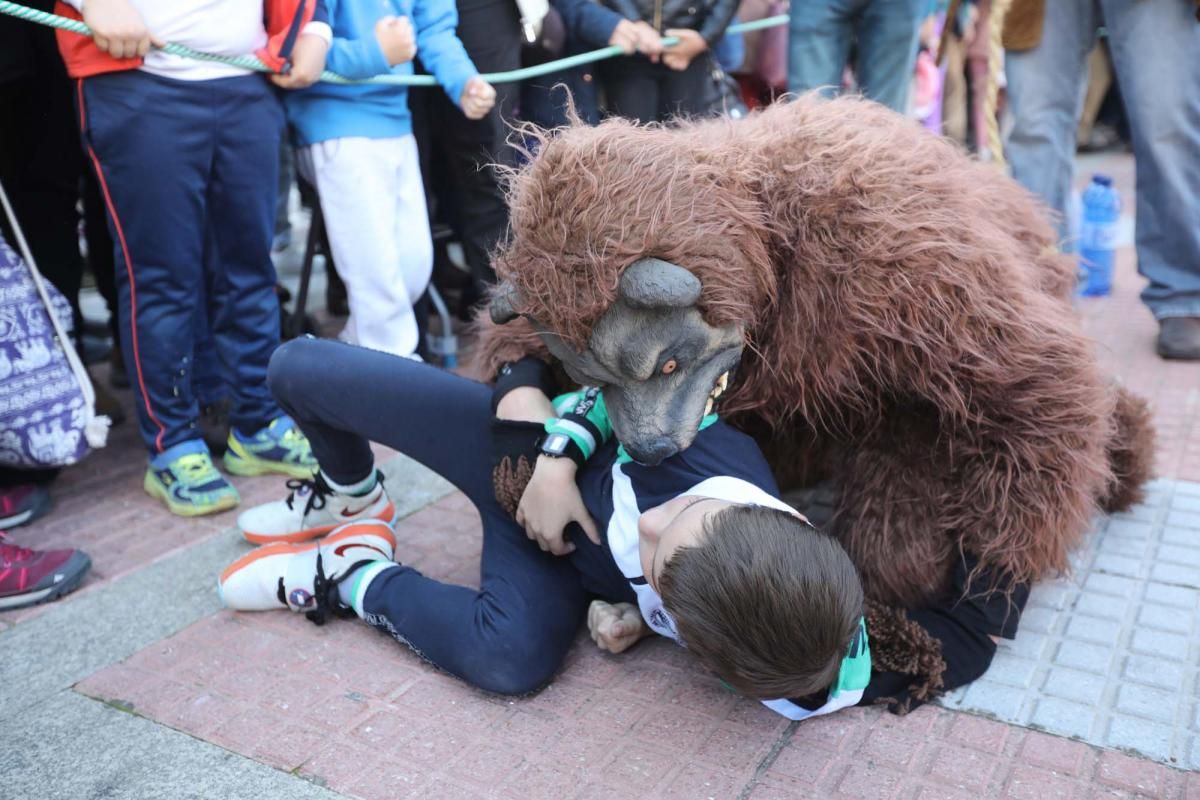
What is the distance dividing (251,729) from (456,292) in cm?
300

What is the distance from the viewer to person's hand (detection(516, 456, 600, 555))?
1913 mm

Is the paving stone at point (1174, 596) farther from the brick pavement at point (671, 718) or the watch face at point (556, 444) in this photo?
the watch face at point (556, 444)

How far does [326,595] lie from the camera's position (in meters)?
2.20

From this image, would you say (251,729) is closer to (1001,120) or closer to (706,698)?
(706,698)

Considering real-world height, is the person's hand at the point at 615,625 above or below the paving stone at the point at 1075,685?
above

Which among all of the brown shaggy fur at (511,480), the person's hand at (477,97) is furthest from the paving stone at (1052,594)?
the person's hand at (477,97)

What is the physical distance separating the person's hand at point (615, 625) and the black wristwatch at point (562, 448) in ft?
1.12

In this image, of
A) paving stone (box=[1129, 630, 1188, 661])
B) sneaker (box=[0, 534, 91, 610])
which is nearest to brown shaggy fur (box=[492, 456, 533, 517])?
sneaker (box=[0, 534, 91, 610])

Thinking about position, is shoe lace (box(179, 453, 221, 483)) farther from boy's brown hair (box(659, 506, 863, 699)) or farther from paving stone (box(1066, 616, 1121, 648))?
paving stone (box(1066, 616, 1121, 648))

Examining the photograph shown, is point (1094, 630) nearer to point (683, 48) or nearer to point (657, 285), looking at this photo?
point (657, 285)

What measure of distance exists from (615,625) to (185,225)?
64.2 inches

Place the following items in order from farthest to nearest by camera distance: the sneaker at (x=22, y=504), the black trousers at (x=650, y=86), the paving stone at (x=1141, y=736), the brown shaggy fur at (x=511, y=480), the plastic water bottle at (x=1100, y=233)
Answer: the plastic water bottle at (x=1100, y=233) < the black trousers at (x=650, y=86) < the sneaker at (x=22, y=504) < the brown shaggy fur at (x=511, y=480) < the paving stone at (x=1141, y=736)

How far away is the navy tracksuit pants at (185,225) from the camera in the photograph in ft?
8.63

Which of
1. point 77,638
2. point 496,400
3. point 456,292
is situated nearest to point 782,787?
point 496,400
